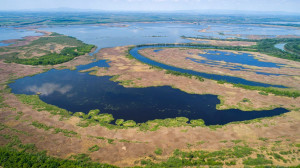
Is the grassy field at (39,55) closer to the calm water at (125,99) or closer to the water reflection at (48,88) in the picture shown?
the calm water at (125,99)

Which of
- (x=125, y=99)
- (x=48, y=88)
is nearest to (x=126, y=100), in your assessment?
(x=125, y=99)

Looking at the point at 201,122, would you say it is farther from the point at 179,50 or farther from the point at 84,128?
the point at 179,50

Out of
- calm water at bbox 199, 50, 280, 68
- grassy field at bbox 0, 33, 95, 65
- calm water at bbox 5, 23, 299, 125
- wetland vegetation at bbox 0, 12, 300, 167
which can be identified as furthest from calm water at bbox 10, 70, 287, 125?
calm water at bbox 199, 50, 280, 68

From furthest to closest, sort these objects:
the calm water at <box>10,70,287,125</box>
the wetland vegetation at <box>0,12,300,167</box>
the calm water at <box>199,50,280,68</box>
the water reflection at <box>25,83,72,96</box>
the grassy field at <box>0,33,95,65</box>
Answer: the calm water at <box>199,50,280,68</box> → the grassy field at <box>0,33,95,65</box> → the water reflection at <box>25,83,72,96</box> → the calm water at <box>10,70,287,125</box> → the wetland vegetation at <box>0,12,300,167</box>

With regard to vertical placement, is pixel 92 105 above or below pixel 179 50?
below

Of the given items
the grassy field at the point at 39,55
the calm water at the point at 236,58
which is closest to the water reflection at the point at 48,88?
the grassy field at the point at 39,55

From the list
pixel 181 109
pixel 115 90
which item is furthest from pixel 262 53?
pixel 115 90

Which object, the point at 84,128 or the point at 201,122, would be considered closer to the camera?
the point at 84,128

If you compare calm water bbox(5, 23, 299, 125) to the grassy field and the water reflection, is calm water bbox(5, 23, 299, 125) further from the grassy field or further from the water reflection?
the grassy field
